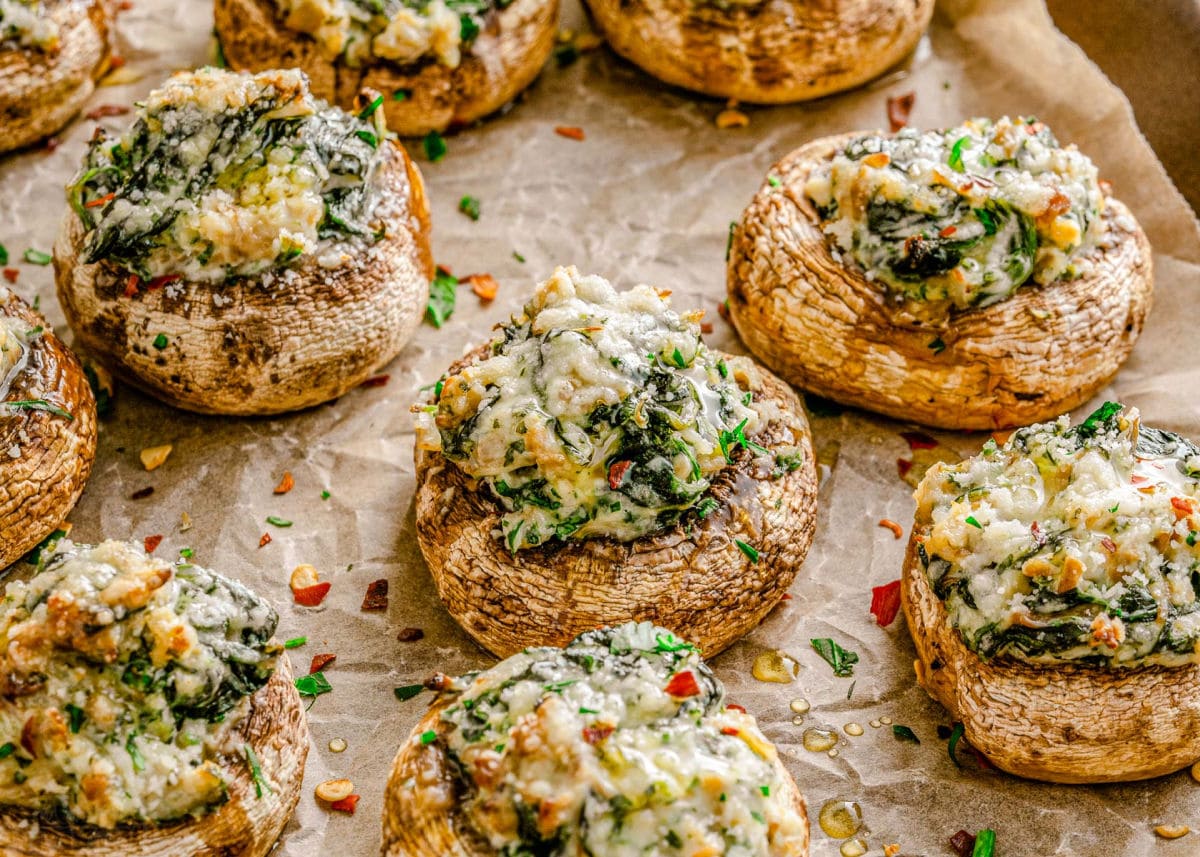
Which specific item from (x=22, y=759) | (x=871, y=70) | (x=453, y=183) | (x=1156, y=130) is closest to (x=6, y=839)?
(x=22, y=759)

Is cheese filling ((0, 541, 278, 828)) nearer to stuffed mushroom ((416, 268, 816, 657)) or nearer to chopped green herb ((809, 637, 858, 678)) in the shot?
stuffed mushroom ((416, 268, 816, 657))

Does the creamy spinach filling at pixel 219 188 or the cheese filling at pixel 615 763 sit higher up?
the creamy spinach filling at pixel 219 188

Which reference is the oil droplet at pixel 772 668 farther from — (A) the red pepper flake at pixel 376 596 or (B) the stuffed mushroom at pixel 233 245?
(B) the stuffed mushroom at pixel 233 245

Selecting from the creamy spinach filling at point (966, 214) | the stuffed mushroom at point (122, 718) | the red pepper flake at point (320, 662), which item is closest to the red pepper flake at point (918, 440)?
the creamy spinach filling at point (966, 214)

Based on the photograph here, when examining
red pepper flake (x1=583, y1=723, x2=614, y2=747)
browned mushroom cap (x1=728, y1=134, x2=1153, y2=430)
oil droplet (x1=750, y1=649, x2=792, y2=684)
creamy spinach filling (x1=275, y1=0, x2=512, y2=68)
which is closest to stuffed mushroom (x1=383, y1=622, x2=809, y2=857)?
red pepper flake (x1=583, y1=723, x2=614, y2=747)

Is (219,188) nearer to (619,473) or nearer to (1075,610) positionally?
(619,473)

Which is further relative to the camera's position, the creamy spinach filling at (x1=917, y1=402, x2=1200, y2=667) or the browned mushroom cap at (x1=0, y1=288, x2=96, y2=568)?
the browned mushroom cap at (x1=0, y1=288, x2=96, y2=568)

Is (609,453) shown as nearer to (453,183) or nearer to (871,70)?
(453,183)
